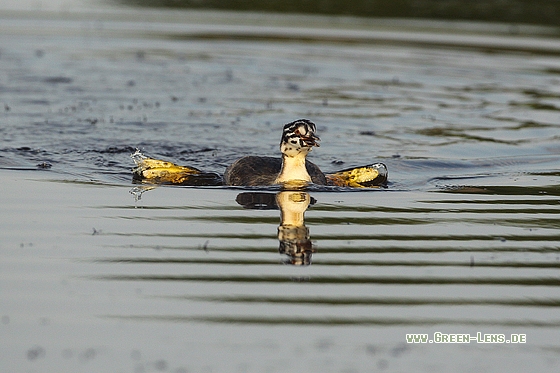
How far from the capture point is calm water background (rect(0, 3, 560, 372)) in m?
6.43

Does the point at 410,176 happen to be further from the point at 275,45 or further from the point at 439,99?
the point at 275,45

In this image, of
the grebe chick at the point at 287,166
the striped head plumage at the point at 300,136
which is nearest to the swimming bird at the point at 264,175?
the grebe chick at the point at 287,166

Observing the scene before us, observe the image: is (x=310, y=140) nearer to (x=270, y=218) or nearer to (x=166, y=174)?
(x=270, y=218)

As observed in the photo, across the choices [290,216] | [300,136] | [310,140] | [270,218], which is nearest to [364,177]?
[310,140]

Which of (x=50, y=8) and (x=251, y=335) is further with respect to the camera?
(x=50, y=8)

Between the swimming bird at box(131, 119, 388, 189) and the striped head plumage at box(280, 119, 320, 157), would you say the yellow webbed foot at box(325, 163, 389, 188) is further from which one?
the striped head plumage at box(280, 119, 320, 157)

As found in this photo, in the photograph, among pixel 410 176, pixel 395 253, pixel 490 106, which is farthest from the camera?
pixel 490 106

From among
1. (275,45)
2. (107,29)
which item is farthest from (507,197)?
(107,29)

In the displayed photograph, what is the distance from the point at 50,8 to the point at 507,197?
1916 centimetres

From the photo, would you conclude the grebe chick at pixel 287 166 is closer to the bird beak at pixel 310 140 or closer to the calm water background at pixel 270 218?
the bird beak at pixel 310 140

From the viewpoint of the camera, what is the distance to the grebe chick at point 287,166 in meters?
11.0

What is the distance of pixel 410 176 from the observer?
1261cm

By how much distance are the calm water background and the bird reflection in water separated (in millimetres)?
114

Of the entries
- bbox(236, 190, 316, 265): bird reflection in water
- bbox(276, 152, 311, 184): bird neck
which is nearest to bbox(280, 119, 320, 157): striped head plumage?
bbox(276, 152, 311, 184): bird neck
